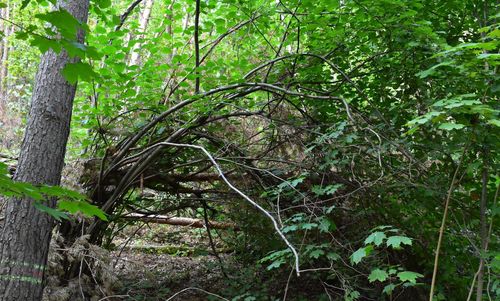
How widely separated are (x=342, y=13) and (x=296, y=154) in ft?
5.47

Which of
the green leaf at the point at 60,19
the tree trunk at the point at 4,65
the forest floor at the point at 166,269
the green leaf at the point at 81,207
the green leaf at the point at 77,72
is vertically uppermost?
the tree trunk at the point at 4,65

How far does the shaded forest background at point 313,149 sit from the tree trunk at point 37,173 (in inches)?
12.6

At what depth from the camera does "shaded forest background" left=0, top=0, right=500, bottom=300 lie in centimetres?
381

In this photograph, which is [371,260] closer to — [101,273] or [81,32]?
[101,273]

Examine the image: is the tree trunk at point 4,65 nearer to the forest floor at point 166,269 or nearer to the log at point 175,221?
the forest floor at point 166,269

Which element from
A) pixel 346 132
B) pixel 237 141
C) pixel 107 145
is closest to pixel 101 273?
pixel 107 145

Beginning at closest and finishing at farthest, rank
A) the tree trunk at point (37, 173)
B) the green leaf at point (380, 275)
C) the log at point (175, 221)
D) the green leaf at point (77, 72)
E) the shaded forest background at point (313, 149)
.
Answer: the green leaf at point (77, 72), the green leaf at point (380, 275), the tree trunk at point (37, 173), the shaded forest background at point (313, 149), the log at point (175, 221)

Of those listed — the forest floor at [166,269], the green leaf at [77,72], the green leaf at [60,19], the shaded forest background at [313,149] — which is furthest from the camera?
the forest floor at [166,269]

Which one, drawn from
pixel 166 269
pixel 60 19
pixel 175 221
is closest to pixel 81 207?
pixel 60 19

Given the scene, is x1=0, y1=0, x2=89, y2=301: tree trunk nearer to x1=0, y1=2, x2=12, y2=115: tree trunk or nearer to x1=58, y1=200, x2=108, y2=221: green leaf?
x1=58, y1=200, x2=108, y2=221: green leaf

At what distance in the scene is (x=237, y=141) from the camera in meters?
5.18

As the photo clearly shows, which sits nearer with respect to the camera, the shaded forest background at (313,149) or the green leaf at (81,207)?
the green leaf at (81,207)

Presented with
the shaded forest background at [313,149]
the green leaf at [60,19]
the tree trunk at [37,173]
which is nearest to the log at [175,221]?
the shaded forest background at [313,149]

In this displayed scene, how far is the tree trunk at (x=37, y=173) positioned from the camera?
3.51 m
